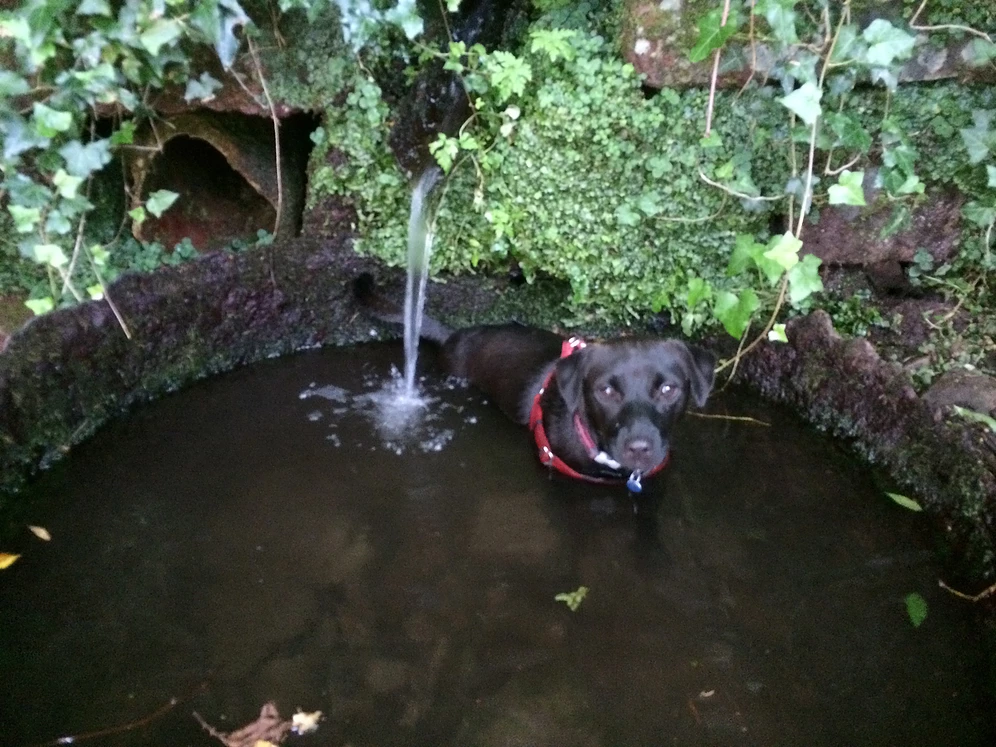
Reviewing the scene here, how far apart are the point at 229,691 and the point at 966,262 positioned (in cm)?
402

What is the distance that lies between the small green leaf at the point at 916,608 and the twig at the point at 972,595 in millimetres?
118

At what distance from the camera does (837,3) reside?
3473 mm

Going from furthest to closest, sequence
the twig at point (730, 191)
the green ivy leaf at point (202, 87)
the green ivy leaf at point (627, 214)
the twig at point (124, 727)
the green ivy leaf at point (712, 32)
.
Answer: the green ivy leaf at point (627, 214), the twig at point (730, 191), the green ivy leaf at point (202, 87), the green ivy leaf at point (712, 32), the twig at point (124, 727)

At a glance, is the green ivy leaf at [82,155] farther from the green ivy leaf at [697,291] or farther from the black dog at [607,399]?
the green ivy leaf at [697,291]

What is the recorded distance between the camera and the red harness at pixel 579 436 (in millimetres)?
3332

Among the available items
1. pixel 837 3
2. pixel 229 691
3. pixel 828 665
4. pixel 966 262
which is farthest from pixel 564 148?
pixel 229 691

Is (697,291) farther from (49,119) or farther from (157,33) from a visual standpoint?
(49,119)

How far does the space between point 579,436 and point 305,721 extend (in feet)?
5.25

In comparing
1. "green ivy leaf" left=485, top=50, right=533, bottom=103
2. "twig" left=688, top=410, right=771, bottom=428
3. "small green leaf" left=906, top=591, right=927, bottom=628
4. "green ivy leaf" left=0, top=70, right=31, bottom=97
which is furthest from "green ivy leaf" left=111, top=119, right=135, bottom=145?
"small green leaf" left=906, top=591, right=927, bottom=628

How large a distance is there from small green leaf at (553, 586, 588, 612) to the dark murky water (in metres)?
0.03

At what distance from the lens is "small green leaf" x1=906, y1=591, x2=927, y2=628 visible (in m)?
2.80

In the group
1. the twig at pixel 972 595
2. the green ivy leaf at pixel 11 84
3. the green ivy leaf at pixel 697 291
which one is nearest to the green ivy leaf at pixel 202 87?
the green ivy leaf at pixel 11 84

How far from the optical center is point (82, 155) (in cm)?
309

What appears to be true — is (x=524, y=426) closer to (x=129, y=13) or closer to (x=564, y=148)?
(x=564, y=148)
